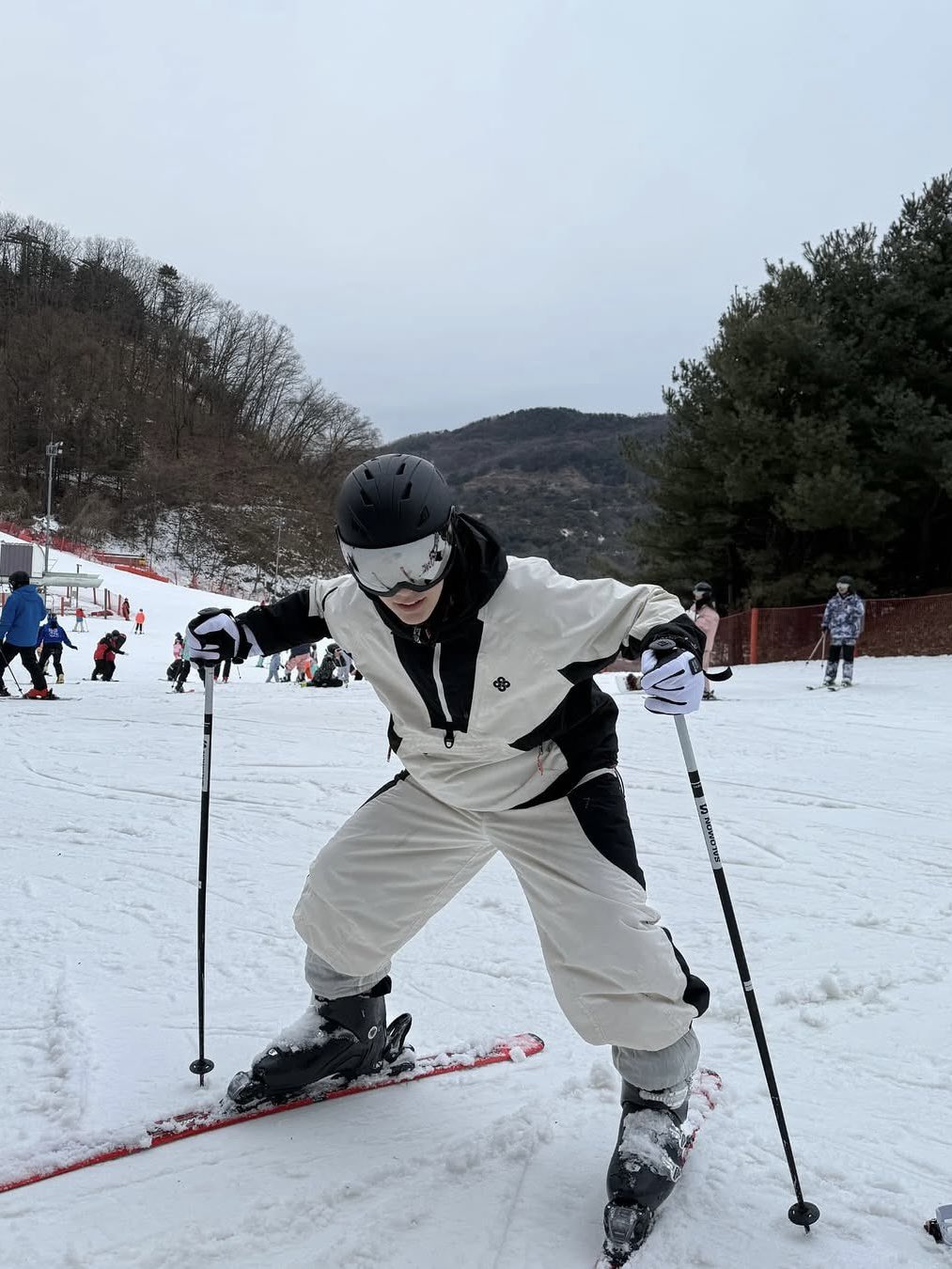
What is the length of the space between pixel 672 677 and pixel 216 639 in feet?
4.36

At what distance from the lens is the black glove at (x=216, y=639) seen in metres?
2.62

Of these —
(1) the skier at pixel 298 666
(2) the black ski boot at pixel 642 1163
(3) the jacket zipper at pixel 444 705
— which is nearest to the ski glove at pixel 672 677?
(3) the jacket zipper at pixel 444 705

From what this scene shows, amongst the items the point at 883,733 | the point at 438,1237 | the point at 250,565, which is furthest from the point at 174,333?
the point at 438,1237

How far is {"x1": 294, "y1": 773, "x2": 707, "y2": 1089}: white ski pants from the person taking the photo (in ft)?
6.73

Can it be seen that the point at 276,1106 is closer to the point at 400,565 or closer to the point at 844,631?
the point at 400,565

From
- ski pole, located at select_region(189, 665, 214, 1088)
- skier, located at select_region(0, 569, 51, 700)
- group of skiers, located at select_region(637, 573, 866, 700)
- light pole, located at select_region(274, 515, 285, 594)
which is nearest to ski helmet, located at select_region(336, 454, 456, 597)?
ski pole, located at select_region(189, 665, 214, 1088)

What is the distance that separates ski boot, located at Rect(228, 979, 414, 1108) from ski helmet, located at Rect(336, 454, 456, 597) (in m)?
1.19

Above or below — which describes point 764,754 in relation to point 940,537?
below

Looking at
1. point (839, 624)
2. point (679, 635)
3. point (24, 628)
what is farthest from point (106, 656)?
point (679, 635)

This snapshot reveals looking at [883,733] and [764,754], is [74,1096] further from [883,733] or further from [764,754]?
[883,733]

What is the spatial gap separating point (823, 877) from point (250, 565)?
197 feet

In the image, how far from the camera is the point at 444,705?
224cm

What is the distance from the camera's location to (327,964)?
8.09 feet

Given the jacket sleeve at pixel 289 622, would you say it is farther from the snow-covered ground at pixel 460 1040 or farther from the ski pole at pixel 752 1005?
the snow-covered ground at pixel 460 1040
